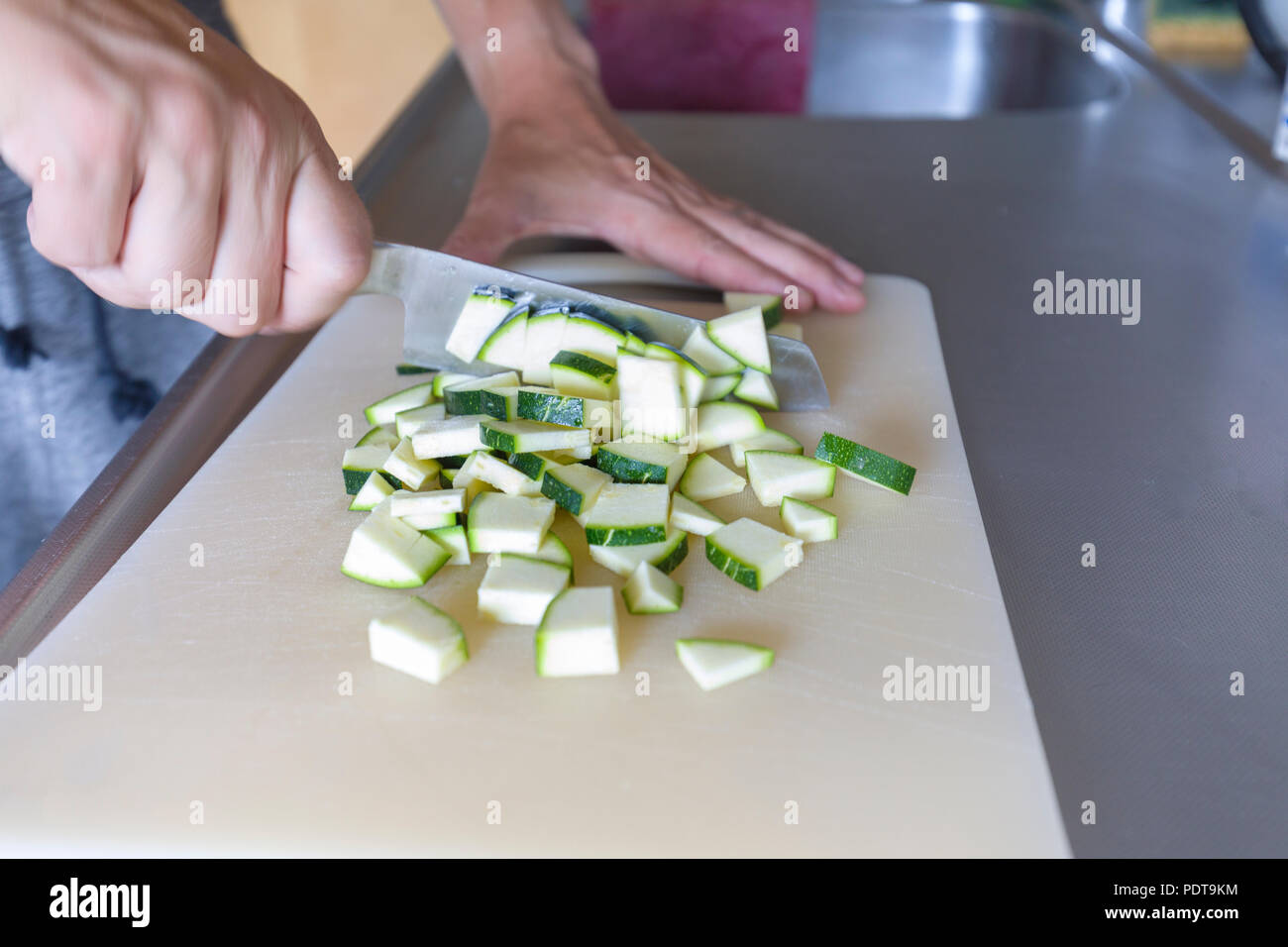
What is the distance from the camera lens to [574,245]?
85.9 inches

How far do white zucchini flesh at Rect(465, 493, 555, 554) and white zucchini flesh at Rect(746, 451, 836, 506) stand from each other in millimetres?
278

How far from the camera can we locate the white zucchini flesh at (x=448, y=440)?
1402 millimetres

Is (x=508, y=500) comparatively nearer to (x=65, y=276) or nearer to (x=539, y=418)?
(x=539, y=418)

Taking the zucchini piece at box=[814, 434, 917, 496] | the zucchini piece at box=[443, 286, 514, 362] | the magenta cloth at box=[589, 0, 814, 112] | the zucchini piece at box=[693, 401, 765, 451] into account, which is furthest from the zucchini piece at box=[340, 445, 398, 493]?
the magenta cloth at box=[589, 0, 814, 112]

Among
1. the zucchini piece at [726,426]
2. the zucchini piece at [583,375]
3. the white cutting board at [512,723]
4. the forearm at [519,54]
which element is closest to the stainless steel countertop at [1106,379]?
the white cutting board at [512,723]

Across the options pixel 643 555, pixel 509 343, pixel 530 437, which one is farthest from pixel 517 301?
pixel 643 555

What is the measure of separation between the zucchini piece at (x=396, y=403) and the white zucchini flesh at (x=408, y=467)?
0.12 m

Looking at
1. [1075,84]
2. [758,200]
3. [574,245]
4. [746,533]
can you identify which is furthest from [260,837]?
[1075,84]

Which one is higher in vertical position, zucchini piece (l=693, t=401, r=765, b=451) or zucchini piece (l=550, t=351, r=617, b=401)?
zucchini piece (l=550, t=351, r=617, b=401)

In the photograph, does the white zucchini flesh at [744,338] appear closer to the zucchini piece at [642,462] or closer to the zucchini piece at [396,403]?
the zucchini piece at [642,462]

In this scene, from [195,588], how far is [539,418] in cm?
49

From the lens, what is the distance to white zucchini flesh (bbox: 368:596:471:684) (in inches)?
43.9

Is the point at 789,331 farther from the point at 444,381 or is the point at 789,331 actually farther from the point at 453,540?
the point at 453,540

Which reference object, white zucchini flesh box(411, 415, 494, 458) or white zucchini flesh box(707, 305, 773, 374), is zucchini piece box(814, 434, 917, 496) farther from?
white zucchini flesh box(411, 415, 494, 458)
